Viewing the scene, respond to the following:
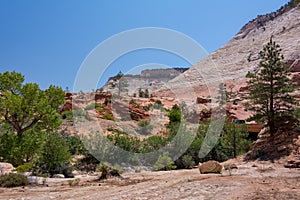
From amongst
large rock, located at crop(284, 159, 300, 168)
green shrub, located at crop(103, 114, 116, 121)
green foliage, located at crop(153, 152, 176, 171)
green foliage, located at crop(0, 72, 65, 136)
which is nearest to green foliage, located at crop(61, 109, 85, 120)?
green shrub, located at crop(103, 114, 116, 121)

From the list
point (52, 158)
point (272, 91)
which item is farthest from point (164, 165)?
point (272, 91)

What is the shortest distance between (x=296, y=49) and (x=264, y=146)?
58.2 metres

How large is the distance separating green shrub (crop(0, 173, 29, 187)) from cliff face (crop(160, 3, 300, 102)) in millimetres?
58832

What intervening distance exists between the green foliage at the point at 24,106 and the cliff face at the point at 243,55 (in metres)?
56.5

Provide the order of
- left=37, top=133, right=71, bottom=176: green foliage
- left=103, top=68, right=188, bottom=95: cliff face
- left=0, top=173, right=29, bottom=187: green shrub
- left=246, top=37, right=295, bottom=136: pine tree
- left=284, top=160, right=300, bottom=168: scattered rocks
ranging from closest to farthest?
left=0, top=173, right=29, bottom=187: green shrub, left=284, top=160, right=300, bottom=168: scattered rocks, left=37, top=133, right=71, bottom=176: green foliage, left=246, top=37, right=295, bottom=136: pine tree, left=103, top=68, right=188, bottom=95: cliff face

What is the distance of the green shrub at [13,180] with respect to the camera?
397 inches

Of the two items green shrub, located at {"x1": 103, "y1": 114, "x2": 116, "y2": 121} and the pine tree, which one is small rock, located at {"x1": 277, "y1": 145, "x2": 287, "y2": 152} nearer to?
the pine tree

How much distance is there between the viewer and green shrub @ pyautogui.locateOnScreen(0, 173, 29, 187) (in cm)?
1008

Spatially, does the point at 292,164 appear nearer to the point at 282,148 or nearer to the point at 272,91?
the point at 282,148

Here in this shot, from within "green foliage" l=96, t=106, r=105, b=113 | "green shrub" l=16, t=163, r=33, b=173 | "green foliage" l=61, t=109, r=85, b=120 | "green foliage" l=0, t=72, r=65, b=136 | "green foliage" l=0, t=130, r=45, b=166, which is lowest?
"green shrub" l=16, t=163, r=33, b=173

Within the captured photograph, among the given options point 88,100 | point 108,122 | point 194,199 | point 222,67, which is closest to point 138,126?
point 108,122

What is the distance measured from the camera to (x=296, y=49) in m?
67.8

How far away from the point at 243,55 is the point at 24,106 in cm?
8669

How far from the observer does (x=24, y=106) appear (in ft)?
39.5
